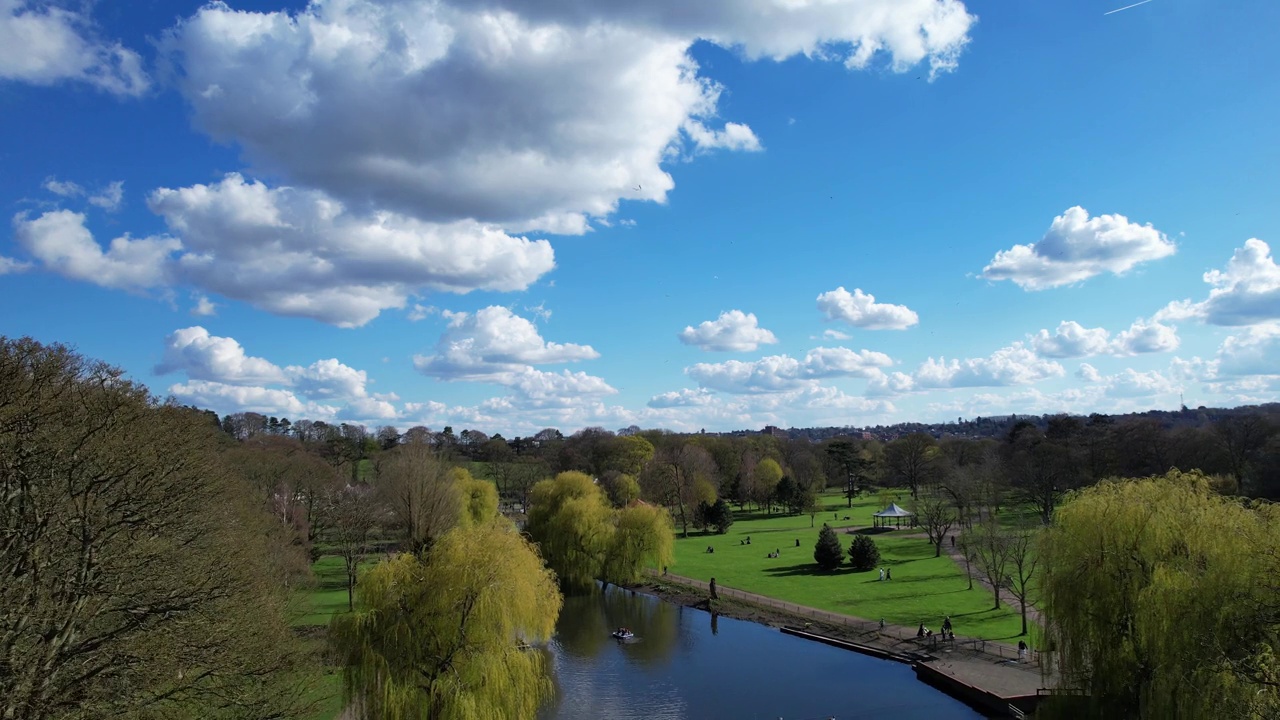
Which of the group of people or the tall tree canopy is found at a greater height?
the tall tree canopy

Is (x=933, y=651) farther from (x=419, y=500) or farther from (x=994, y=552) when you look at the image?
(x=419, y=500)

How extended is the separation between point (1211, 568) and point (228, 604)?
23.0 meters

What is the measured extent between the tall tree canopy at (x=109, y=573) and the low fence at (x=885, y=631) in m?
24.9

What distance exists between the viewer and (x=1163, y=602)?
16453 mm

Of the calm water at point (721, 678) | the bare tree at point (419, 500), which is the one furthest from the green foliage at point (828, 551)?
the bare tree at point (419, 500)

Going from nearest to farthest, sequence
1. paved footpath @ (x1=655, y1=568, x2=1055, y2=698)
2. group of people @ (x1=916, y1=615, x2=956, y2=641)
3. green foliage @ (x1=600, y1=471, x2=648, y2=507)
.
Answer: paved footpath @ (x1=655, y1=568, x2=1055, y2=698), group of people @ (x1=916, y1=615, x2=956, y2=641), green foliage @ (x1=600, y1=471, x2=648, y2=507)

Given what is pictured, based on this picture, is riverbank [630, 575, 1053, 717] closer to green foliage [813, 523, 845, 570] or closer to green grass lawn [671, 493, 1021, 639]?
green grass lawn [671, 493, 1021, 639]

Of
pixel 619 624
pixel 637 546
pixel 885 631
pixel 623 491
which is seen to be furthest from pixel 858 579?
pixel 623 491

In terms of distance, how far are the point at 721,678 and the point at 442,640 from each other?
45.6ft

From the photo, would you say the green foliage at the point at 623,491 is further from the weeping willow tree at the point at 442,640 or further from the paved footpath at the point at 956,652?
the weeping willow tree at the point at 442,640

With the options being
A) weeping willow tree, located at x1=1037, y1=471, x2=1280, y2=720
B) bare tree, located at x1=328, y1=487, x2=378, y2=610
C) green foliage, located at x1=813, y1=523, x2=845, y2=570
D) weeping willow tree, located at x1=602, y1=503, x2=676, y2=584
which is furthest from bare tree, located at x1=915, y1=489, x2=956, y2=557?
bare tree, located at x1=328, y1=487, x2=378, y2=610

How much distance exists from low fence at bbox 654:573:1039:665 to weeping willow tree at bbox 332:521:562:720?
17902 millimetres

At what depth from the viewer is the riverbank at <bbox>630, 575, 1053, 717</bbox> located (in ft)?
84.7

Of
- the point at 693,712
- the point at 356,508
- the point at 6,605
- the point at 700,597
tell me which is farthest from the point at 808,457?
the point at 6,605
